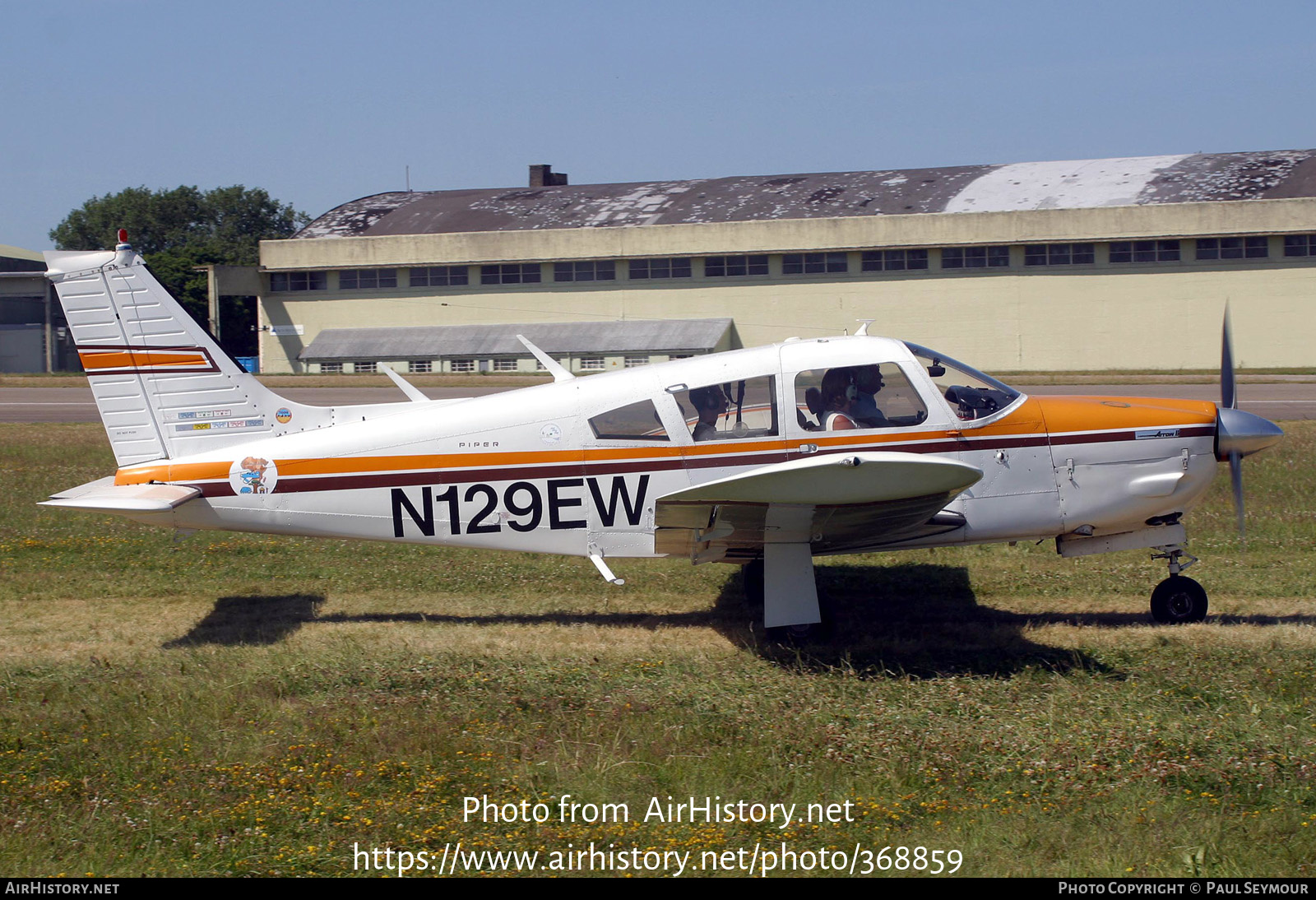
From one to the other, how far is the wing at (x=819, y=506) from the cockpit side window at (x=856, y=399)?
0.59 meters

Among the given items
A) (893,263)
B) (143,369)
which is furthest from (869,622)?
(893,263)

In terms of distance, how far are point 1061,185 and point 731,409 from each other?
132 ft

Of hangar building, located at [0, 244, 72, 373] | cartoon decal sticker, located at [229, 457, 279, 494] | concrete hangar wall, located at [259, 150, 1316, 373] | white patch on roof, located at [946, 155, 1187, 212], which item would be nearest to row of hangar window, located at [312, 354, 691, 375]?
concrete hangar wall, located at [259, 150, 1316, 373]

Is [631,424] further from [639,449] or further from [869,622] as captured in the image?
[869,622]

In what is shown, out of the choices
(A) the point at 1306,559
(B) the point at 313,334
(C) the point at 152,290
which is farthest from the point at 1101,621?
(B) the point at 313,334

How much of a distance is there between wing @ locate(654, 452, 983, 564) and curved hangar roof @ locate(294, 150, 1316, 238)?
37.5m

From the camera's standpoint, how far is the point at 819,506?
6969 mm

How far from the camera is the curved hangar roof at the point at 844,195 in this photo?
4169 centimetres

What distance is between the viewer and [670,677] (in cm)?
707

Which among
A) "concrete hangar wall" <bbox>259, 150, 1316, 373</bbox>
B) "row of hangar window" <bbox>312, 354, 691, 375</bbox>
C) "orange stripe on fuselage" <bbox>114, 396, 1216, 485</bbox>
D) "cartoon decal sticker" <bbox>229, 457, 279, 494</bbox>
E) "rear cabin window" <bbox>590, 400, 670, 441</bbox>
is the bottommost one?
"row of hangar window" <bbox>312, 354, 691, 375</bbox>

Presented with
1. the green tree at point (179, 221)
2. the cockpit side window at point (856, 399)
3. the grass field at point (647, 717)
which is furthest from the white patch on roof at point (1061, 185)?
the green tree at point (179, 221)

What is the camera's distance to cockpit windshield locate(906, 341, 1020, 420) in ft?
26.3

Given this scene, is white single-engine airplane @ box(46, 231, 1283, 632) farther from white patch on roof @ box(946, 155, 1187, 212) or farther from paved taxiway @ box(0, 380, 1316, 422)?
white patch on roof @ box(946, 155, 1187, 212)

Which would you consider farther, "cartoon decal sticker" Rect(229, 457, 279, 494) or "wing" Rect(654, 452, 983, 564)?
"cartoon decal sticker" Rect(229, 457, 279, 494)
